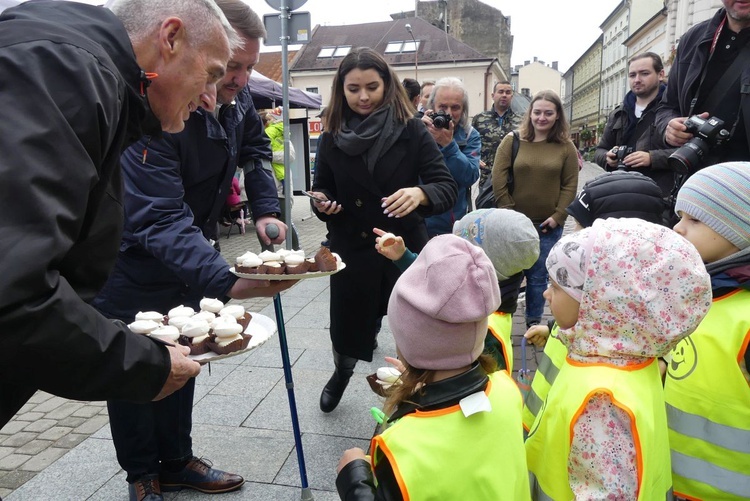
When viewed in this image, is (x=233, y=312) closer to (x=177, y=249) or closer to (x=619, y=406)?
(x=177, y=249)

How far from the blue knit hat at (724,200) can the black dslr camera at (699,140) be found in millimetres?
958

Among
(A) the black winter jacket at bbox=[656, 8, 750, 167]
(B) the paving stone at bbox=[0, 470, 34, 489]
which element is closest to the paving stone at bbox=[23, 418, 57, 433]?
(B) the paving stone at bbox=[0, 470, 34, 489]

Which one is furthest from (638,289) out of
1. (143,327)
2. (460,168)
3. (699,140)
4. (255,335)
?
(460,168)

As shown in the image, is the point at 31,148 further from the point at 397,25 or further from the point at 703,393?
the point at 397,25

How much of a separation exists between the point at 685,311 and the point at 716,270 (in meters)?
0.57

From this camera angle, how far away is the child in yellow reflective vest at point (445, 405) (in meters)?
1.42

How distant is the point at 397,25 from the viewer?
42531mm

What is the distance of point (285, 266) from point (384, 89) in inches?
53.3

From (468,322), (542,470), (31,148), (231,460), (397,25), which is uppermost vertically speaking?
(397,25)

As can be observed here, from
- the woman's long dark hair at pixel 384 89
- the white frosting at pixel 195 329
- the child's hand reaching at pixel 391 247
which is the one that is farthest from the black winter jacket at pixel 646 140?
the white frosting at pixel 195 329

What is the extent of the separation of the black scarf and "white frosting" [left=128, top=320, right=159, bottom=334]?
5.07ft

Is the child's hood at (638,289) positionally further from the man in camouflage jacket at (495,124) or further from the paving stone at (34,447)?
the man in camouflage jacket at (495,124)

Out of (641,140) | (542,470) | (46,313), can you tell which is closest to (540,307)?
(641,140)

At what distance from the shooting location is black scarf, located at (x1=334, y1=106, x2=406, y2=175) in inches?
122
